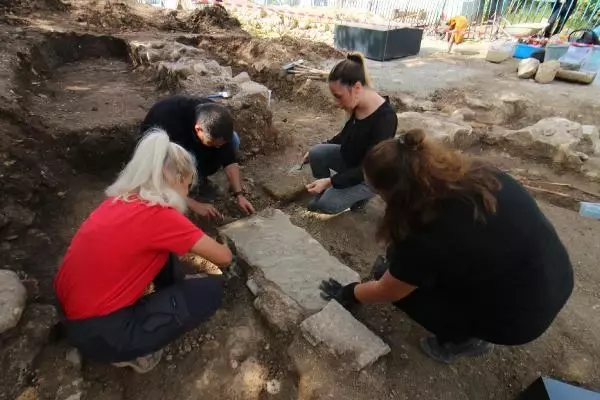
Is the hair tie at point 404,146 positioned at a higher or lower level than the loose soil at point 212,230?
higher

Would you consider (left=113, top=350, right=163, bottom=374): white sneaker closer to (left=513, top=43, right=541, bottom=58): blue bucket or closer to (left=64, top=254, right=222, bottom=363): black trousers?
(left=64, top=254, right=222, bottom=363): black trousers

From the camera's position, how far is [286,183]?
3.68 m

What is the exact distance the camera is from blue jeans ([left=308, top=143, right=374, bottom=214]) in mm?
3146

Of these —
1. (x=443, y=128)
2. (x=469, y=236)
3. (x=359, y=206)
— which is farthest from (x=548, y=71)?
(x=469, y=236)

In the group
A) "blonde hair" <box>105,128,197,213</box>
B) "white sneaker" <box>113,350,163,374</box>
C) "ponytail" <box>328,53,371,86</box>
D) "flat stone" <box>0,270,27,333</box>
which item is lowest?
"white sneaker" <box>113,350,163,374</box>

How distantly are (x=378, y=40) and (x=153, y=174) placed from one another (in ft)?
25.1

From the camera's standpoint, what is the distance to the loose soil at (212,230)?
2012 mm

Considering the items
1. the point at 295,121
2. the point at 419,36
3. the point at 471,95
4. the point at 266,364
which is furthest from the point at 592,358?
the point at 419,36

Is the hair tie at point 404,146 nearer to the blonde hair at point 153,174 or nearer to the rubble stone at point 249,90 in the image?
the blonde hair at point 153,174

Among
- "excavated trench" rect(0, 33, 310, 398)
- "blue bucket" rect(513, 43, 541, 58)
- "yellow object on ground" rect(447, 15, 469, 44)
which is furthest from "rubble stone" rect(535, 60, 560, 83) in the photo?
"excavated trench" rect(0, 33, 310, 398)

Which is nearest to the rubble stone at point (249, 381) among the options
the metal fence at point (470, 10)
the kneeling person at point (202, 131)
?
the kneeling person at point (202, 131)

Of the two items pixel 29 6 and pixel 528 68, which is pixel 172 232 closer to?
pixel 528 68

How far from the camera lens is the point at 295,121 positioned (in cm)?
546

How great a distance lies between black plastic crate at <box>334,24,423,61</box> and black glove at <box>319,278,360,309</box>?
23.2ft
